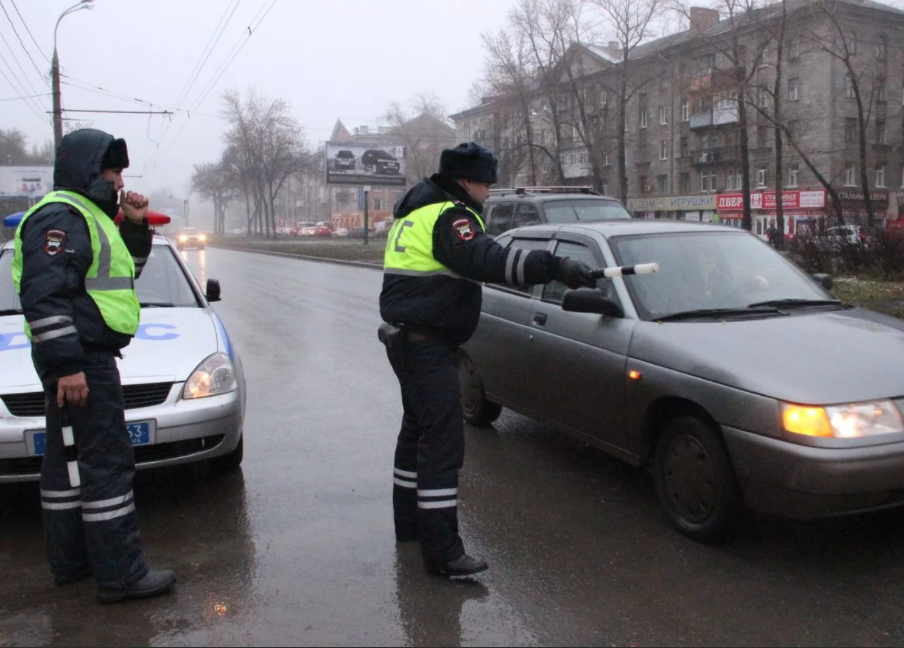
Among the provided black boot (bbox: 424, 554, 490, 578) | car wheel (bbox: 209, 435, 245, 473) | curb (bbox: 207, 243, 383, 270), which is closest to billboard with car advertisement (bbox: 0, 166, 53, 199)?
curb (bbox: 207, 243, 383, 270)

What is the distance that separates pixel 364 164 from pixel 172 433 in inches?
→ 1911

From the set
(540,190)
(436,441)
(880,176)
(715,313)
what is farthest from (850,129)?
(436,441)

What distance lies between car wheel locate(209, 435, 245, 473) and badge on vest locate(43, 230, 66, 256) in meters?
2.13

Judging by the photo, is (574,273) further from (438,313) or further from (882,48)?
(882,48)

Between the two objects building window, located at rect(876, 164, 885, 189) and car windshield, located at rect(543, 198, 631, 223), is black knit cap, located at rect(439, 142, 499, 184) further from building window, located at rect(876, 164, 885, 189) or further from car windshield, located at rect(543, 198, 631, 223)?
building window, located at rect(876, 164, 885, 189)

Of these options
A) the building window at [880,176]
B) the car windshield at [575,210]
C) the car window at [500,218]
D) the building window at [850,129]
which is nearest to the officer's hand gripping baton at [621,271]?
the car windshield at [575,210]

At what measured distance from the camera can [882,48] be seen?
5172 centimetres

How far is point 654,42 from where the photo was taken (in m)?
46.3

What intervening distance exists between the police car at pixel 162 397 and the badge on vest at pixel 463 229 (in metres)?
1.81

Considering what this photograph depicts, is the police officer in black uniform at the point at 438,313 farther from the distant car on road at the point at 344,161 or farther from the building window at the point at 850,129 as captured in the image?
the building window at the point at 850,129

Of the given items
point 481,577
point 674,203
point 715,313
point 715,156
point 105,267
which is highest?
point 715,156

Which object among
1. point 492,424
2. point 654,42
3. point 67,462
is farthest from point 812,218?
point 654,42

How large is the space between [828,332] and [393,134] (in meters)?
79.7

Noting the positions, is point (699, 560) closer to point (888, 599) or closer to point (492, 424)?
point (888, 599)
